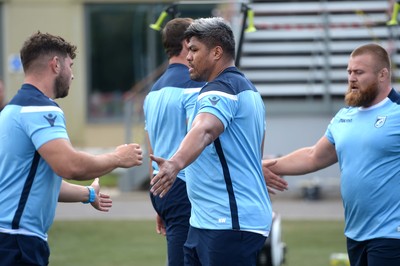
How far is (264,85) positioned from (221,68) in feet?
43.9

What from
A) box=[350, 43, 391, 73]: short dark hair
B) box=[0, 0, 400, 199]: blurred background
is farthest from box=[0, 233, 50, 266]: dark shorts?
box=[0, 0, 400, 199]: blurred background

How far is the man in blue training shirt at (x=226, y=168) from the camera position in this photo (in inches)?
233

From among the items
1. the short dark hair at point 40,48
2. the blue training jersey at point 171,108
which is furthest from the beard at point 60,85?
the blue training jersey at point 171,108

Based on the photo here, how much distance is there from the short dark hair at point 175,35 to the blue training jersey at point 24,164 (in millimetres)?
1907

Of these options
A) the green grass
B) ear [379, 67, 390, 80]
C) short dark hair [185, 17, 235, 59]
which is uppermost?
short dark hair [185, 17, 235, 59]

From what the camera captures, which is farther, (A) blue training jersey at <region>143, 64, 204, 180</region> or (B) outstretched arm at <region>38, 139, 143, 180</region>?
(A) blue training jersey at <region>143, 64, 204, 180</region>

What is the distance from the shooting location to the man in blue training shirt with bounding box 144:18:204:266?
7266mm

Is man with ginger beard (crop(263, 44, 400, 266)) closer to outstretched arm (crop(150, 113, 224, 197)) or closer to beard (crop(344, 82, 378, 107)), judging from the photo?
beard (crop(344, 82, 378, 107))

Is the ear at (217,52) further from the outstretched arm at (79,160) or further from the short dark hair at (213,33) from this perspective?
the outstretched arm at (79,160)

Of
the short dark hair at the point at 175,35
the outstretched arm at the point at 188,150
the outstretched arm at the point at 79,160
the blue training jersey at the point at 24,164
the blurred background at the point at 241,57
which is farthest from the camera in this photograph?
the blurred background at the point at 241,57

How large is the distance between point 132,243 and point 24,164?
6.88 metres

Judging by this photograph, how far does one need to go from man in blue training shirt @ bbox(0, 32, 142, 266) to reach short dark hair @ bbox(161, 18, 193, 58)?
172 cm

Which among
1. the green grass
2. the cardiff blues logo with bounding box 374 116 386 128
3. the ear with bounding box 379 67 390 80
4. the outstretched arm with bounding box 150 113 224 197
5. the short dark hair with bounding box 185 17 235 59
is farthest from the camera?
the green grass

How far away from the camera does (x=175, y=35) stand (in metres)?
7.50
